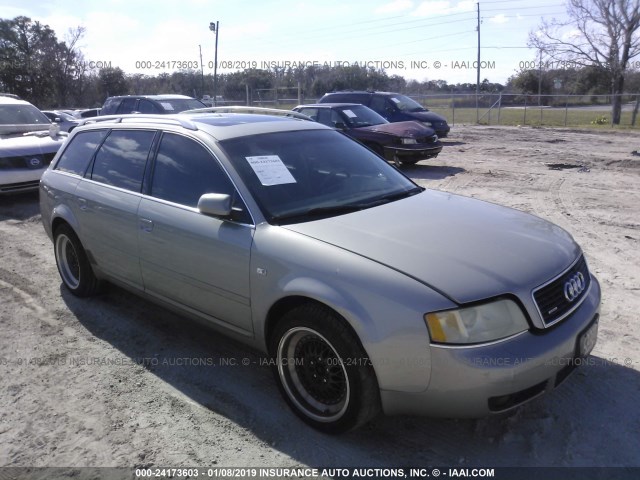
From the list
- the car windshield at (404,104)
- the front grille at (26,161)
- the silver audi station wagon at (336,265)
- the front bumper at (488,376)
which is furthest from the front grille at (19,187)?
the car windshield at (404,104)

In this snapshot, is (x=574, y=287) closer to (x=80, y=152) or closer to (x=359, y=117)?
(x=80, y=152)

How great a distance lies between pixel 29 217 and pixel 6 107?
3.72m

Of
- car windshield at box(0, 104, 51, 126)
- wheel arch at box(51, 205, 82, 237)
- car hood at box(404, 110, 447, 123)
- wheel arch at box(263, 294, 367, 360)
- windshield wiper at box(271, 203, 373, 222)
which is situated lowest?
wheel arch at box(263, 294, 367, 360)

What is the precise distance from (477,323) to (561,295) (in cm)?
65

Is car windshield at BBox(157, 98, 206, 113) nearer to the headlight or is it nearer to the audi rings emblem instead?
the audi rings emblem

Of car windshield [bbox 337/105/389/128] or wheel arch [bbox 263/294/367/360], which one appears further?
car windshield [bbox 337/105/389/128]

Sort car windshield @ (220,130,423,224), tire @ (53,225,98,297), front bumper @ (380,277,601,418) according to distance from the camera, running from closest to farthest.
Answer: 1. front bumper @ (380,277,601,418)
2. car windshield @ (220,130,423,224)
3. tire @ (53,225,98,297)

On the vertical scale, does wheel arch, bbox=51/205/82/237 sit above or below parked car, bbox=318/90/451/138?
below

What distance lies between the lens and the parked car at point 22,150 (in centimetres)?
935

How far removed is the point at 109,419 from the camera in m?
3.29

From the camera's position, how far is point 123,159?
446cm

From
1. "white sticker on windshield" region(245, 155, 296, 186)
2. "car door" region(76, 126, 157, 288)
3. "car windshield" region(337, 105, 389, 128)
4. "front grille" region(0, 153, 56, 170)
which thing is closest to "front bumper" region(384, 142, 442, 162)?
"car windshield" region(337, 105, 389, 128)

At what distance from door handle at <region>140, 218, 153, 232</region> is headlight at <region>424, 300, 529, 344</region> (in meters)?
2.26

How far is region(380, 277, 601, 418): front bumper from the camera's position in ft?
8.35
